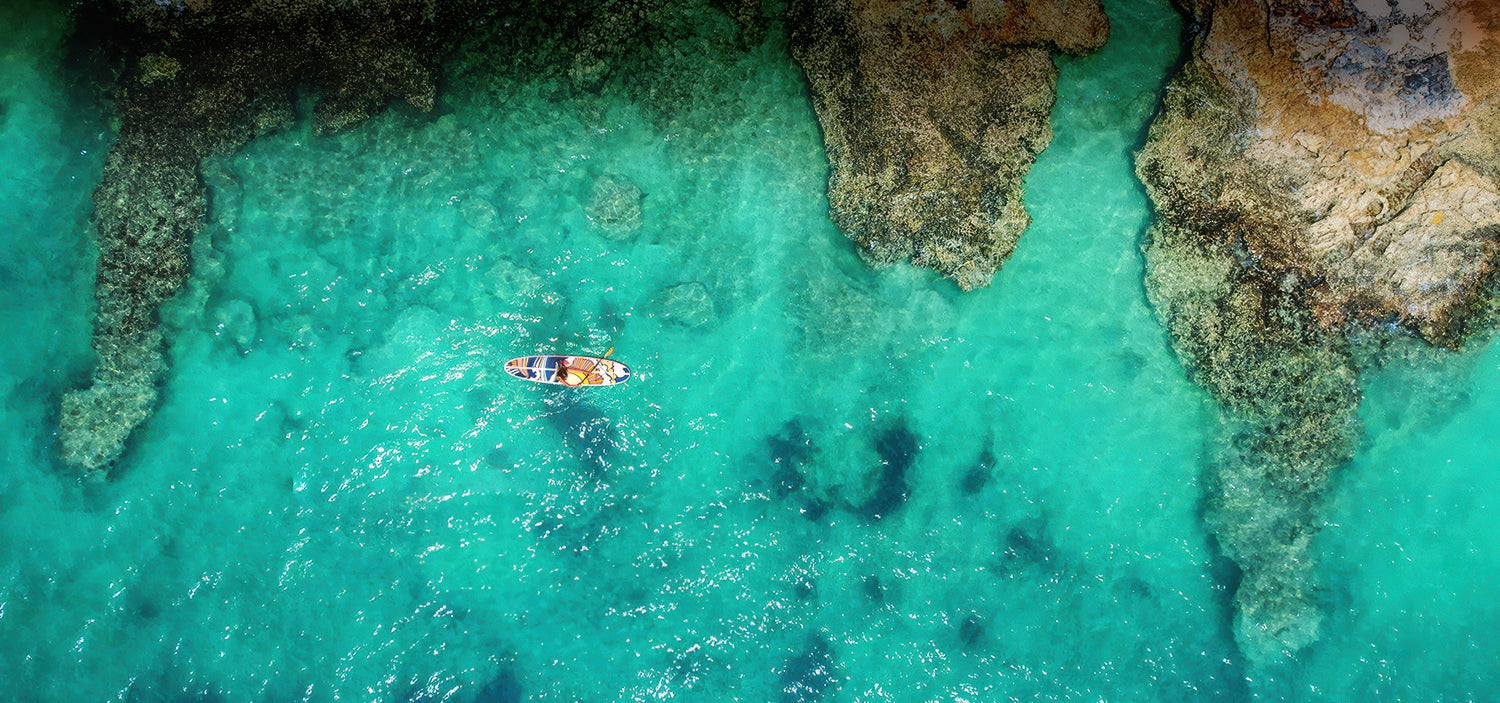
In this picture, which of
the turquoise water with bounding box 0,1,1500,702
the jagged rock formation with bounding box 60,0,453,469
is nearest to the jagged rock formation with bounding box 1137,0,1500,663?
the turquoise water with bounding box 0,1,1500,702

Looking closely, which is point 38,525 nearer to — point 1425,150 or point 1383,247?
point 1383,247

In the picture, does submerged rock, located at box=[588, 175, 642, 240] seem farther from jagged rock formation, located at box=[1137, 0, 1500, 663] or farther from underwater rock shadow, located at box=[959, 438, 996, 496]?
jagged rock formation, located at box=[1137, 0, 1500, 663]

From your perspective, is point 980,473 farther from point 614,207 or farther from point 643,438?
point 614,207

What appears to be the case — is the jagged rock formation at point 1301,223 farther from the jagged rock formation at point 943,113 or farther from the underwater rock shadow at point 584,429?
the underwater rock shadow at point 584,429

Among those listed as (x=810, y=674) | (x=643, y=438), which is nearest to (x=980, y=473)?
(x=810, y=674)

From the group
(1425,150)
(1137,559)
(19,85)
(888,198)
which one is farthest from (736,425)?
(19,85)

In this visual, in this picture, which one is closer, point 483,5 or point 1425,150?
point 1425,150
